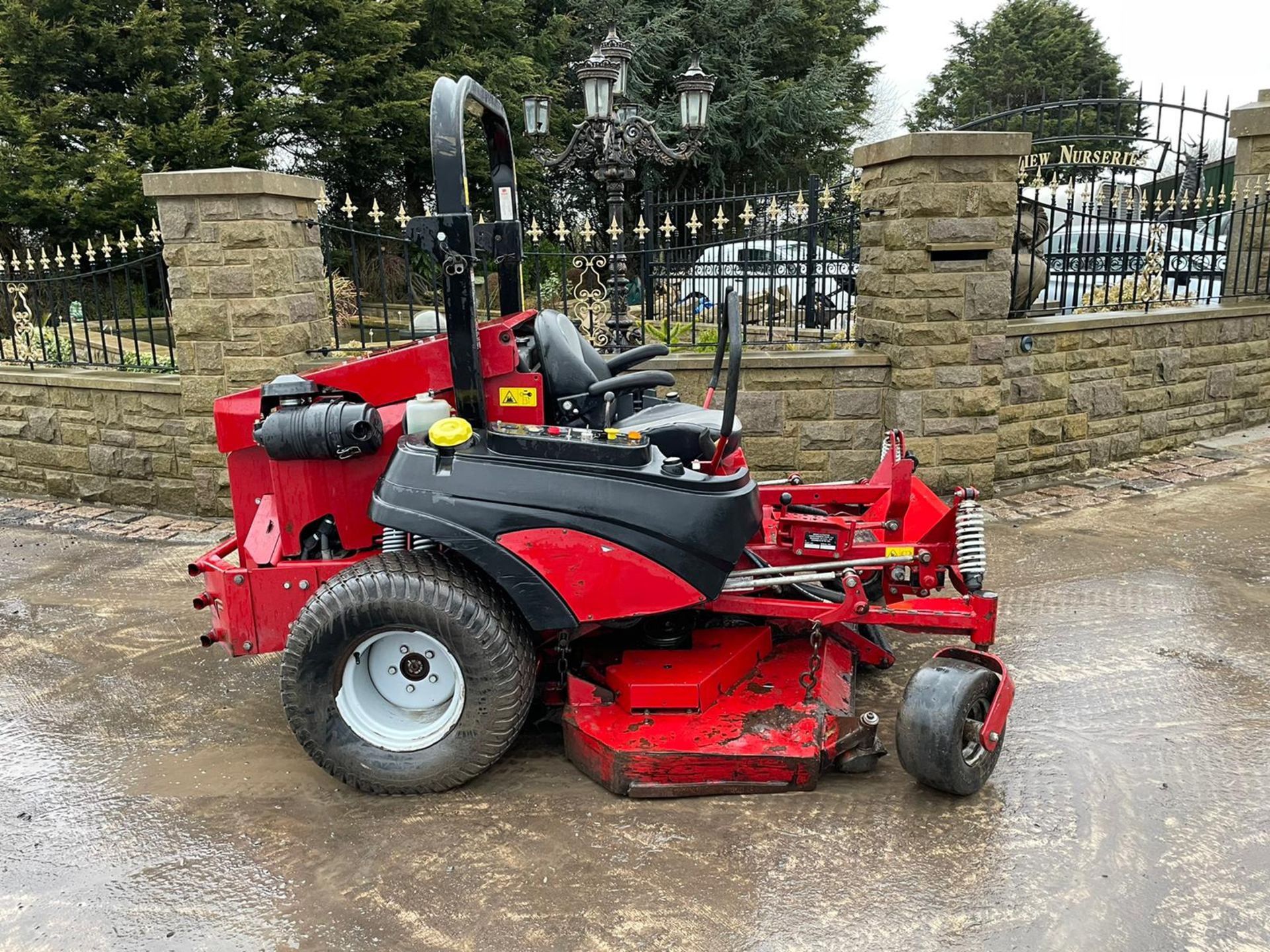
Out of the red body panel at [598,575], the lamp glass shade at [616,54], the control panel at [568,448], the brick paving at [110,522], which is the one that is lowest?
the brick paving at [110,522]

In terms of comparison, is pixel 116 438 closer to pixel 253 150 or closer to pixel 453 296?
pixel 453 296

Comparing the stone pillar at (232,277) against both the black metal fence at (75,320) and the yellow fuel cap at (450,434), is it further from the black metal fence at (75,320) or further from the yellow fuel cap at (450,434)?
the yellow fuel cap at (450,434)

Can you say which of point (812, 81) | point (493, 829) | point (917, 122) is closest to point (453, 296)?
point (493, 829)

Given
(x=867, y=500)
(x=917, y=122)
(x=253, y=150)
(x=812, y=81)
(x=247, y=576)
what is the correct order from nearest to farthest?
1. (x=247, y=576)
2. (x=867, y=500)
3. (x=253, y=150)
4. (x=812, y=81)
5. (x=917, y=122)

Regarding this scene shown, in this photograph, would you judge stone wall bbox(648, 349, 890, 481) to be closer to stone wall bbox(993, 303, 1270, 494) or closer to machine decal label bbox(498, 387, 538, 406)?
stone wall bbox(993, 303, 1270, 494)

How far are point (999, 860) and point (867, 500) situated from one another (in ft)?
5.40

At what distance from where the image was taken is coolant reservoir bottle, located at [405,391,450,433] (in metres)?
3.26

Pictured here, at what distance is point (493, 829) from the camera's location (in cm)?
298

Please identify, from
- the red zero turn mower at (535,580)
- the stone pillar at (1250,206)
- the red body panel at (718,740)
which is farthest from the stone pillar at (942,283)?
the red body panel at (718,740)

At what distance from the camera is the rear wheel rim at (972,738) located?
9.89 feet

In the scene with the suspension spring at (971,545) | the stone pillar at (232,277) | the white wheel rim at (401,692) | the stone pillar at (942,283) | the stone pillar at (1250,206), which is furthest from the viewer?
the stone pillar at (1250,206)

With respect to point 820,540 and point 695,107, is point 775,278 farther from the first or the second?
point 820,540

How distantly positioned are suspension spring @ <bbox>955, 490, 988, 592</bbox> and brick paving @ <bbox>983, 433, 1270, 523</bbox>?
2928 millimetres

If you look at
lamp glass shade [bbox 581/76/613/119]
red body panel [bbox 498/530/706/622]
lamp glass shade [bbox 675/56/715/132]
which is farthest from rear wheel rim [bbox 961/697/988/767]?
lamp glass shade [bbox 675/56/715/132]
